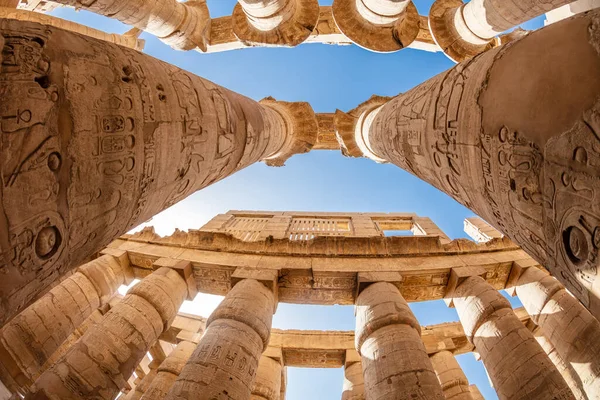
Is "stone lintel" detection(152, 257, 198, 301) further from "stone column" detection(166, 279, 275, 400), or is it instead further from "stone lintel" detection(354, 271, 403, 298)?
"stone lintel" detection(354, 271, 403, 298)

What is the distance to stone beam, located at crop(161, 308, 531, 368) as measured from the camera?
927 cm

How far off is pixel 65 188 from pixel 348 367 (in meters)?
8.94

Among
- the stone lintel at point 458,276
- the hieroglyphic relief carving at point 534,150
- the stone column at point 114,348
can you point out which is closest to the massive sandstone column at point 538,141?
the hieroglyphic relief carving at point 534,150

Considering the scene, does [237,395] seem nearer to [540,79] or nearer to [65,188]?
[65,188]

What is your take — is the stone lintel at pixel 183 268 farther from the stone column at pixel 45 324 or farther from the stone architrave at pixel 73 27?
the stone architrave at pixel 73 27

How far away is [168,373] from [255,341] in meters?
3.87

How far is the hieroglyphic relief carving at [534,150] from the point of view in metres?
1.64

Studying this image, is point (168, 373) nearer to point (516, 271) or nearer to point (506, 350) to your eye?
point (506, 350)

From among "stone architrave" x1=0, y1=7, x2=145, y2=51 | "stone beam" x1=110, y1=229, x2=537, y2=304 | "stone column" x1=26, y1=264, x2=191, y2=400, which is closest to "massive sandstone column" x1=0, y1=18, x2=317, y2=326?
"stone column" x1=26, y1=264, x2=191, y2=400

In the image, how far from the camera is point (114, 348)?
5.12m

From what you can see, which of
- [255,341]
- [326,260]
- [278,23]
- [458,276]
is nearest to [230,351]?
[255,341]

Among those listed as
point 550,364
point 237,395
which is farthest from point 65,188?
point 550,364

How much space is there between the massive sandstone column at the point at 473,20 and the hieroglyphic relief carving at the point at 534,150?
4187 mm

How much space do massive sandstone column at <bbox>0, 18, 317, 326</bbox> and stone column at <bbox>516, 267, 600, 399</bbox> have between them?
22.2 feet
